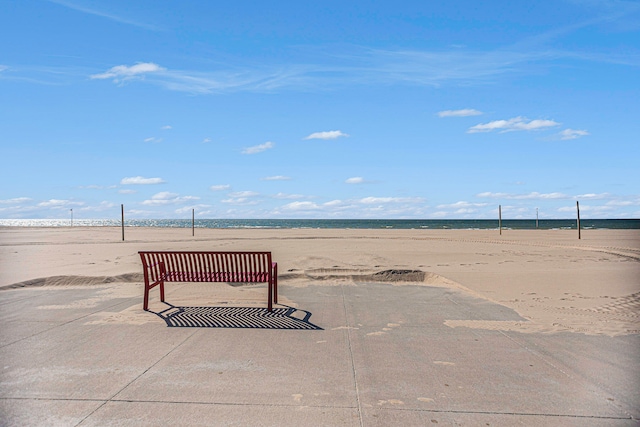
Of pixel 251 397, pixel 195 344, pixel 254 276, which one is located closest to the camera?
pixel 251 397

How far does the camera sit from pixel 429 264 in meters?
14.1

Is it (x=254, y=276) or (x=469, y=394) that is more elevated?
(x=254, y=276)

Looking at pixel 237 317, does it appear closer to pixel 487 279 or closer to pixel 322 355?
pixel 322 355

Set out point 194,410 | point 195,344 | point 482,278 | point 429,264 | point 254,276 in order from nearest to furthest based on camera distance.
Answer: point 194,410
point 195,344
point 254,276
point 482,278
point 429,264

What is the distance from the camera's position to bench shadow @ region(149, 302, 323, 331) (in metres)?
6.32

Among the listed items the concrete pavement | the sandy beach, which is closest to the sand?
the sandy beach

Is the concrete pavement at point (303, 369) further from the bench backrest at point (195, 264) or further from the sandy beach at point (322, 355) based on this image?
the bench backrest at point (195, 264)

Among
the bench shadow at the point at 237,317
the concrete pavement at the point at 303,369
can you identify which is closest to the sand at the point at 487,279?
the bench shadow at the point at 237,317

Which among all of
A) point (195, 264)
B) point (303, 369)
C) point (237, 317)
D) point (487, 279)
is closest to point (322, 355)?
point (303, 369)

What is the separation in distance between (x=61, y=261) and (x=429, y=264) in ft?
37.8

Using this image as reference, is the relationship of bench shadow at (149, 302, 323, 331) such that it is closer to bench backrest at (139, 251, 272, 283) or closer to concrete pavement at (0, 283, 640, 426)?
concrete pavement at (0, 283, 640, 426)

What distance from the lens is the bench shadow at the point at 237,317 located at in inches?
249

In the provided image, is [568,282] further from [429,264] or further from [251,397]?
[251,397]

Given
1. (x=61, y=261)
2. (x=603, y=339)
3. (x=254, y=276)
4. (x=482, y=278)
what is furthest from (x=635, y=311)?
(x=61, y=261)
